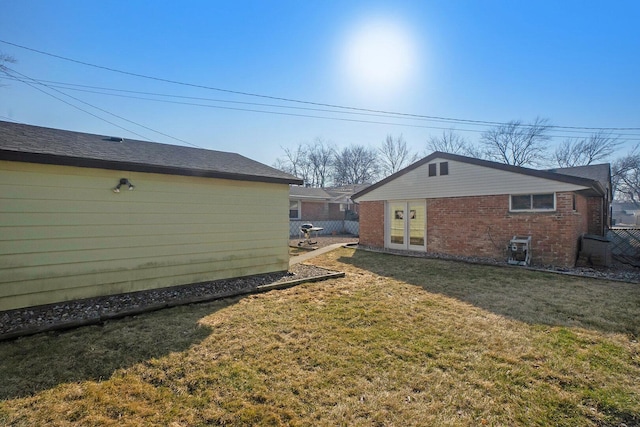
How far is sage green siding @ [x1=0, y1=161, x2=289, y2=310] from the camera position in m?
4.32

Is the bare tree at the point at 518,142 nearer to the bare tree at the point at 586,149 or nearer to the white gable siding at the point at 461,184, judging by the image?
the bare tree at the point at 586,149

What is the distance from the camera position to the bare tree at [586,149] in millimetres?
27797

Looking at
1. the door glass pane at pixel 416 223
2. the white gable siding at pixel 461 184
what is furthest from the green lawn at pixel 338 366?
the door glass pane at pixel 416 223

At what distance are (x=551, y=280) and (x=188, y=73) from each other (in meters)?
13.6

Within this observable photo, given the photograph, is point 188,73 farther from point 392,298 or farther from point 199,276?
point 392,298

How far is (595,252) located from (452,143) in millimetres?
27794

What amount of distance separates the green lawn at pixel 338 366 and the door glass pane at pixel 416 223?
6192 mm

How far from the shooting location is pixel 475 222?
9773 millimetres

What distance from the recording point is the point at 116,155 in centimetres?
523

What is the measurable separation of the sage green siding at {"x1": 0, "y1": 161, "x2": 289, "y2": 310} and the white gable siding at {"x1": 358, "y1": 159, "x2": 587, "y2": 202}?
627cm

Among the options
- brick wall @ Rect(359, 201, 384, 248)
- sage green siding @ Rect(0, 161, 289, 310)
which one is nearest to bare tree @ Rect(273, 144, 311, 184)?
brick wall @ Rect(359, 201, 384, 248)

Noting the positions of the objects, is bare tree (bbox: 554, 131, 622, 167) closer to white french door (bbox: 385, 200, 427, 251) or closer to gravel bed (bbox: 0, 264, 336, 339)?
white french door (bbox: 385, 200, 427, 251)

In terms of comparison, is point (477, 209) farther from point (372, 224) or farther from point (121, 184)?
point (121, 184)

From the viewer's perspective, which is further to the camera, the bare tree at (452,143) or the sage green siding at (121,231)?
the bare tree at (452,143)
